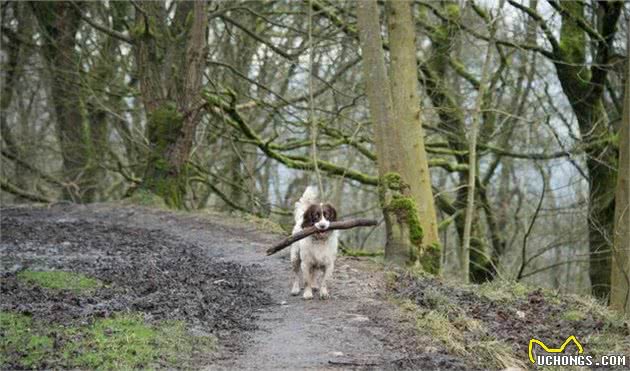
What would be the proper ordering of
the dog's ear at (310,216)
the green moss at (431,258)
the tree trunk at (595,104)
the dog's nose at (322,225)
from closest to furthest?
the dog's nose at (322,225) < the dog's ear at (310,216) < the green moss at (431,258) < the tree trunk at (595,104)

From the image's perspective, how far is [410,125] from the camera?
13953mm

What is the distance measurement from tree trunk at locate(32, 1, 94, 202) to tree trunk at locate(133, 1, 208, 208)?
3.68 meters

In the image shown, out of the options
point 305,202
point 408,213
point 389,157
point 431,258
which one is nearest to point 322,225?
point 305,202

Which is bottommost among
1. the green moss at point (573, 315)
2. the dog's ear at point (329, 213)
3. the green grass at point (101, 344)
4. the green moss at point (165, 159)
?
the green moss at point (573, 315)

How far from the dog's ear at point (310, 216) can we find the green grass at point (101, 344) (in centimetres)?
220

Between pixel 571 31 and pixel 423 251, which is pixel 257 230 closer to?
pixel 423 251

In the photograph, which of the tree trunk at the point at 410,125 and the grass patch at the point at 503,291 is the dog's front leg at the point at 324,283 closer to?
the grass patch at the point at 503,291

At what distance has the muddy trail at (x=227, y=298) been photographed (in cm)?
741

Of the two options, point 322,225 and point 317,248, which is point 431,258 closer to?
point 317,248

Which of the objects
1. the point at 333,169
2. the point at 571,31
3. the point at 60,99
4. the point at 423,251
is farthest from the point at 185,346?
the point at 60,99

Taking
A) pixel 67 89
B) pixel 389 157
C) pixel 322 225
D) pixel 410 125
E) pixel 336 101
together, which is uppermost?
pixel 67 89

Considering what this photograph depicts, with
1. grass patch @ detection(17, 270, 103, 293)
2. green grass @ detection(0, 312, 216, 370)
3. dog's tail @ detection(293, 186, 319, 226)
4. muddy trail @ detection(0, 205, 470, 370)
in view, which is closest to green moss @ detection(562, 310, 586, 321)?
muddy trail @ detection(0, 205, 470, 370)

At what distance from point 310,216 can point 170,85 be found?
11667mm

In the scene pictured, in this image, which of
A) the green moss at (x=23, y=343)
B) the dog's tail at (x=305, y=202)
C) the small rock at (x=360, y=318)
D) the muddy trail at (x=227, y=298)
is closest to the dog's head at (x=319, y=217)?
the dog's tail at (x=305, y=202)
